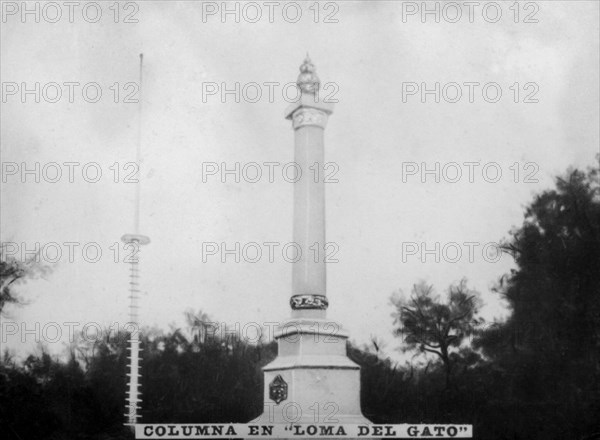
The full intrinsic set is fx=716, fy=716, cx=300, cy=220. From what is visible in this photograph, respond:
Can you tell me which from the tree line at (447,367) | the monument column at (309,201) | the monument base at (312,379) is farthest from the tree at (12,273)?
the monument column at (309,201)

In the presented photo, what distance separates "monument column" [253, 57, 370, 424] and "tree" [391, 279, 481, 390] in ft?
29.6

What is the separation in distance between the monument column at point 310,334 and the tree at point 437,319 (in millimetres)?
9014

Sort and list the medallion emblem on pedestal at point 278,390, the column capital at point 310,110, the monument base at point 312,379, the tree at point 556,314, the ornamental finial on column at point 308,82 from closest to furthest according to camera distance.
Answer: the monument base at point 312,379, the medallion emblem on pedestal at point 278,390, the column capital at point 310,110, the ornamental finial on column at point 308,82, the tree at point 556,314

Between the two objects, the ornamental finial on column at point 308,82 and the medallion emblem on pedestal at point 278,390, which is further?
the ornamental finial on column at point 308,82

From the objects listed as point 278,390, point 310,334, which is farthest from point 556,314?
point 278,390

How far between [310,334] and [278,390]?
50.9 inches

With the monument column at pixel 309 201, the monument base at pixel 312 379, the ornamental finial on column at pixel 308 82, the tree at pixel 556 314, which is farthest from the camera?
the tree at pixel 556 314

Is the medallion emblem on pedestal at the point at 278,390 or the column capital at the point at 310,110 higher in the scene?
the column capital at the point at 310,110

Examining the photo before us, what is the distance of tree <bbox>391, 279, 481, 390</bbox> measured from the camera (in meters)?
23.1

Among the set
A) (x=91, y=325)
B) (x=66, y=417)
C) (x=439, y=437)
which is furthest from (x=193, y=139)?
(x=439, y=437)

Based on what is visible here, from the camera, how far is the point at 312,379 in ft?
46.6

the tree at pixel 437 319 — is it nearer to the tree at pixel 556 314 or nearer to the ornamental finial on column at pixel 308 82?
the tree at pixel 556 314

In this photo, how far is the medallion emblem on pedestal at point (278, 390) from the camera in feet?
47.1

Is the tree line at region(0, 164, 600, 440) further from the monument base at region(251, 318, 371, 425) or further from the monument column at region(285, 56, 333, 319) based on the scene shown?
the monument column at region(285, 56, 333, 319)
